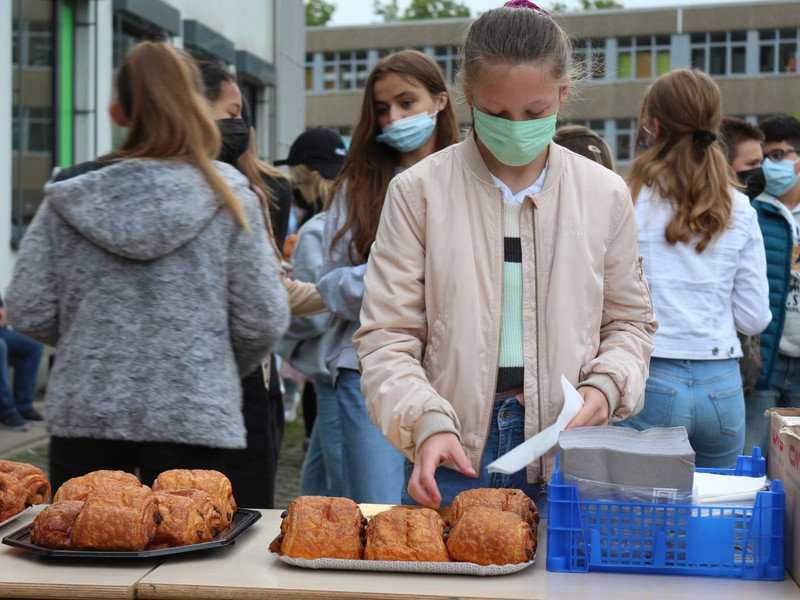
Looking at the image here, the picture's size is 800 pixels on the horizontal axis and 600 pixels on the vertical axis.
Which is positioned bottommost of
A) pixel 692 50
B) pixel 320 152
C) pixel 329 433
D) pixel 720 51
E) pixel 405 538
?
pixel 329 433

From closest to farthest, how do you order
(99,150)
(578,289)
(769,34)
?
(578,289) → (99,150) → (769,34)

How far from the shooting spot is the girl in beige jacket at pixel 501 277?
2.63 meters

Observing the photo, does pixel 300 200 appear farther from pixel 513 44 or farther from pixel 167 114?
pixel 513 44

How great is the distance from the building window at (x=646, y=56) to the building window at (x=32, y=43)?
38520mm

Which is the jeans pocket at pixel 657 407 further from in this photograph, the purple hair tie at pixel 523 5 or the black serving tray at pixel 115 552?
the black serving tray at pixel 115 552

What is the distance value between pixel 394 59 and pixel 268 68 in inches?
524

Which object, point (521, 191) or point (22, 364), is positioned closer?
point (521, 191)

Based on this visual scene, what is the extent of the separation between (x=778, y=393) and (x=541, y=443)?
9.96ft

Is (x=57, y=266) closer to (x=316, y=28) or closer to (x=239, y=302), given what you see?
(x=239, y=302)

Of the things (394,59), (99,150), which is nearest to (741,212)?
(394,59)

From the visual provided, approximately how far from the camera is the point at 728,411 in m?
3.85

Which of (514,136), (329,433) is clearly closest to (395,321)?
(514,136)

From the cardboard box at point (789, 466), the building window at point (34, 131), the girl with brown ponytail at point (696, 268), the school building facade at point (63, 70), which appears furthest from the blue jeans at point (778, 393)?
the building window at point (34, 131)

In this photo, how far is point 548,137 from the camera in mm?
2701
